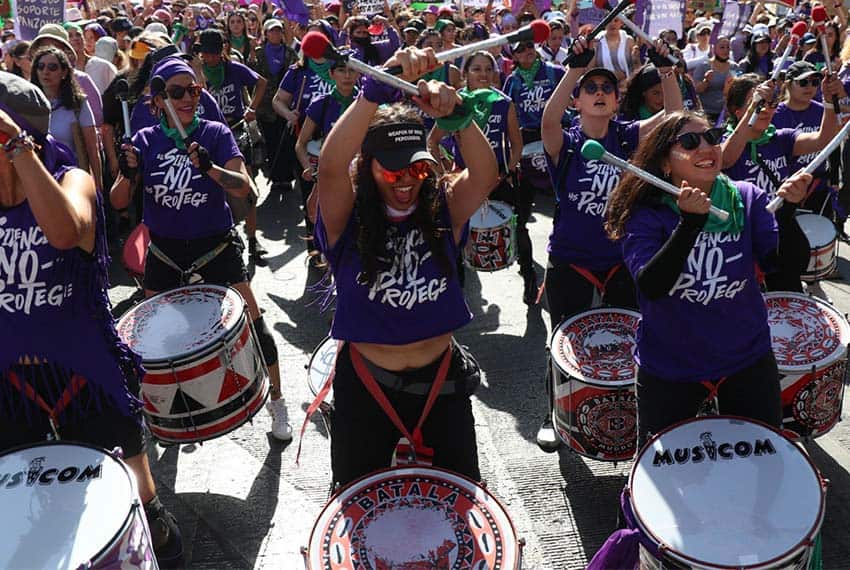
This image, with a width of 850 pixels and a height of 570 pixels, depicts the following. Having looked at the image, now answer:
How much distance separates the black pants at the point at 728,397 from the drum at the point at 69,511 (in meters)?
1.76

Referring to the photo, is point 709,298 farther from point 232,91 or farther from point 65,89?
point 232,91

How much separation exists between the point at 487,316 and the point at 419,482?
12.5 ft

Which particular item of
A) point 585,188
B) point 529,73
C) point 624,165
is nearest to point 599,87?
point 585,188


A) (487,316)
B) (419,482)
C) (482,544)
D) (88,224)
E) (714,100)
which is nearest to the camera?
(482,544)

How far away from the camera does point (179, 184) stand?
4375mm

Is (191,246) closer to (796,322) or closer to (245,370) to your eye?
(245,370)

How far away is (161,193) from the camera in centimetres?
438

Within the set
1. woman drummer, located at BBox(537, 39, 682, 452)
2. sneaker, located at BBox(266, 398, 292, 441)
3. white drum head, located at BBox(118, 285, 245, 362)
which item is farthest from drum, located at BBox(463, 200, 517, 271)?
white drum head, located at BBox(118, 285, 245, 362)

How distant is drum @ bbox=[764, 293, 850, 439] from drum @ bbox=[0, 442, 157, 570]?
2582 mm

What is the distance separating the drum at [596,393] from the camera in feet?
11.7

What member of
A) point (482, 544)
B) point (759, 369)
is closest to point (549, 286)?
point (759, 369)

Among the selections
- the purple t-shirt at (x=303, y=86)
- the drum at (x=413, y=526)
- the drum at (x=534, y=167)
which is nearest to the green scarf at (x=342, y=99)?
the purple t-shirt at (x=303, y=86)

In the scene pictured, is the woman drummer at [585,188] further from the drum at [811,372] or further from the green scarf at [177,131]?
the green scarf at [177,131]

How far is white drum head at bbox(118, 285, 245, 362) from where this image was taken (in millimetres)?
3709
